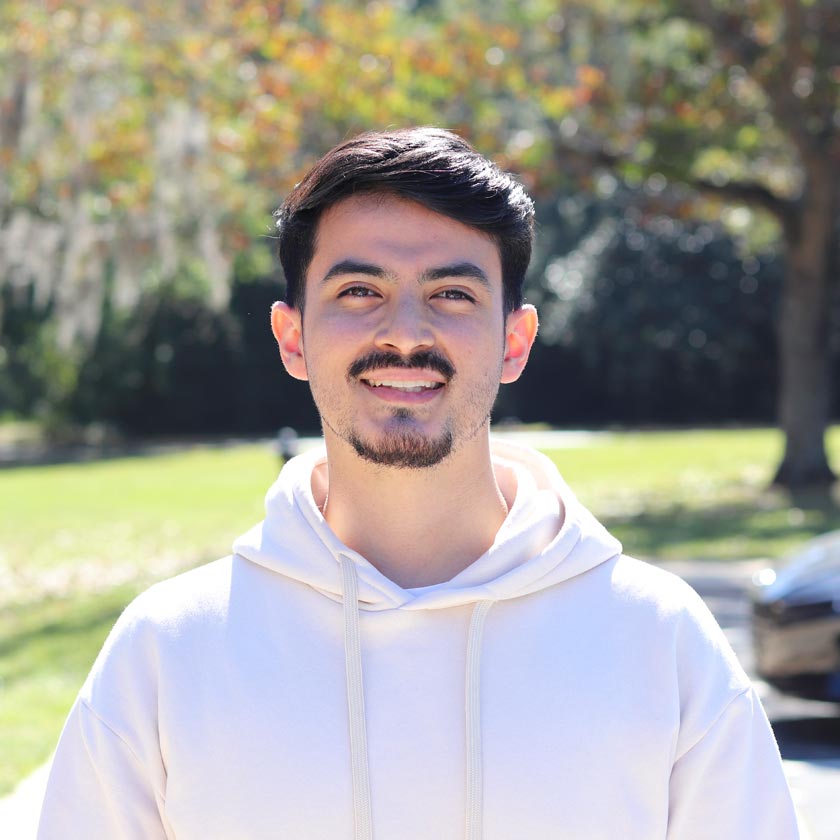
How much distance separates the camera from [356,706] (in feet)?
6.47

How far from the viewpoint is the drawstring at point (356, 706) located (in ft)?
6.26

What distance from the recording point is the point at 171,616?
203 cm

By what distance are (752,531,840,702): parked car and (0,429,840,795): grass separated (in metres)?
3.49

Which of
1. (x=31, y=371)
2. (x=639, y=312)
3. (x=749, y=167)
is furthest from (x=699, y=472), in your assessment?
(x=31, y=371)

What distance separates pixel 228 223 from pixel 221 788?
42.3 ft

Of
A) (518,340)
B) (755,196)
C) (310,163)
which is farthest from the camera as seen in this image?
(755,196)

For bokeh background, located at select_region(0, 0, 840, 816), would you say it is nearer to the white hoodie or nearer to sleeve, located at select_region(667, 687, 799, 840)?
the white hoodie

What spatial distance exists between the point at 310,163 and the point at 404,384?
43.1 ft

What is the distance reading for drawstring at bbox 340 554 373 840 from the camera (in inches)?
75.2

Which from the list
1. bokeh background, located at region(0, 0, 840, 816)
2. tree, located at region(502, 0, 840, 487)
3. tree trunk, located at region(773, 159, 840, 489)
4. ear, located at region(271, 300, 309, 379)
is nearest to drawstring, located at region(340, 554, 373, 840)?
ear, located at region(271, 300, 309, 379)

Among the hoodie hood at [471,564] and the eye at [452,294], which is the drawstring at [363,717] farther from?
the eye at [452,294]

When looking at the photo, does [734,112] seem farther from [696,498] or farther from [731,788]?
[731,788]

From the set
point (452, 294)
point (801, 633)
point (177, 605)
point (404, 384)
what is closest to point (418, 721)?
point (177, 605)

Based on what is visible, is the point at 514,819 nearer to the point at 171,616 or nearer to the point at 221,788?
the point at 221,788
